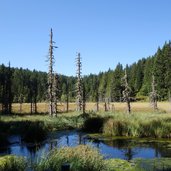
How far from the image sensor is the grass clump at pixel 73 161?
1149cm

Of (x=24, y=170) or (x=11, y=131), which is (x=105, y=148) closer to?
(x=11, y=131)

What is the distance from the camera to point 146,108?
325 feet

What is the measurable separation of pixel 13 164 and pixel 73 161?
6.19ft

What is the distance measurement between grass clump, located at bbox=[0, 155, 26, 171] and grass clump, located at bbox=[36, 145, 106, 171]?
2.07ft

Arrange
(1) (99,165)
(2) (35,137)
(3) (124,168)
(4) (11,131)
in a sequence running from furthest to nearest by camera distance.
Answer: (4) (11,131), (2) (35,137), (3) (124,168), (1) (99,165)

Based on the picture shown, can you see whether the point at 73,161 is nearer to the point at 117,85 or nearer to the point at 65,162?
the point at 65,162

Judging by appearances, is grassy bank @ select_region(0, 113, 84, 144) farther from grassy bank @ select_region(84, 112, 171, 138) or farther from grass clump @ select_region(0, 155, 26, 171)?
grass clump @ select_region(0, 155, 26, 171)

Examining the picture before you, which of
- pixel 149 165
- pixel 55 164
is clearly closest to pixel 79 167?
pixel 55 164

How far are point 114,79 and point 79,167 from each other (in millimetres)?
130693

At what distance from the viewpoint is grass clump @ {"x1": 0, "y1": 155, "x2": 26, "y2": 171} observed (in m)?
11.2

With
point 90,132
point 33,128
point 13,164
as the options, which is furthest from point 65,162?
point 90,132

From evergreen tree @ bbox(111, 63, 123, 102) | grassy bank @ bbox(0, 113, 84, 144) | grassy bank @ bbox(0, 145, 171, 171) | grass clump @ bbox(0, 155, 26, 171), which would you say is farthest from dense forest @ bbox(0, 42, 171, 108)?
grass clump @ bbox(0, 155, 26, 171)

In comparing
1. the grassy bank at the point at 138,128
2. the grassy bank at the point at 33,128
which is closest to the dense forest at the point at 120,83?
the grassy bank at the point at 33,128

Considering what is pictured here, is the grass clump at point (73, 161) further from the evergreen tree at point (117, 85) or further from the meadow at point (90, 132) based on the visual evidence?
the evergreen tree at point (117, 85)
